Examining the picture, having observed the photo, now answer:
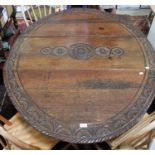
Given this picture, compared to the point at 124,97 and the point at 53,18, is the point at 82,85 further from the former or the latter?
the point at 53,18

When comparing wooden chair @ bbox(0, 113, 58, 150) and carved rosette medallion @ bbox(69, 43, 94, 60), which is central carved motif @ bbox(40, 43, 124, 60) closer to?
carved rosette medallion @ bbox(69, 43, 94, 60)

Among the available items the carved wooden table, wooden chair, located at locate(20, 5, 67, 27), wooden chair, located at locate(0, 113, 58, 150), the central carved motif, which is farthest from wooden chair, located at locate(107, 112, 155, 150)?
wooden chair, located at locate(20, 5, 67, 27)

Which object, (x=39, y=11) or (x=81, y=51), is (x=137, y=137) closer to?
(x=81, y=51)

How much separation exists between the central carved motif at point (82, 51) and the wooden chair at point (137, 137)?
0.52 meters

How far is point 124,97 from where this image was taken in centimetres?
129

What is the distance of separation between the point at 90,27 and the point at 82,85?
24.6 inches

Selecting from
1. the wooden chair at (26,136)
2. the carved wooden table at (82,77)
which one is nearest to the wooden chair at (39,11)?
the carved wooden table at (82,77)

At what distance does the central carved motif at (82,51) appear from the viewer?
1.55m

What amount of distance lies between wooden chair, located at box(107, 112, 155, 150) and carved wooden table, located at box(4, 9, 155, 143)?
0.18 feet

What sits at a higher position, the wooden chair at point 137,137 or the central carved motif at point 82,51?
the central carved motif at point 82,51

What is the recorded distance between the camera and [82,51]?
1587 mm

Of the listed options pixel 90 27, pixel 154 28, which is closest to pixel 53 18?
pixel 90 27

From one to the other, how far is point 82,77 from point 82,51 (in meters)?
0.26

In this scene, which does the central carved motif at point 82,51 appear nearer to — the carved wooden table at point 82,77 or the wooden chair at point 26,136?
the carved wooden table at point 82,77
